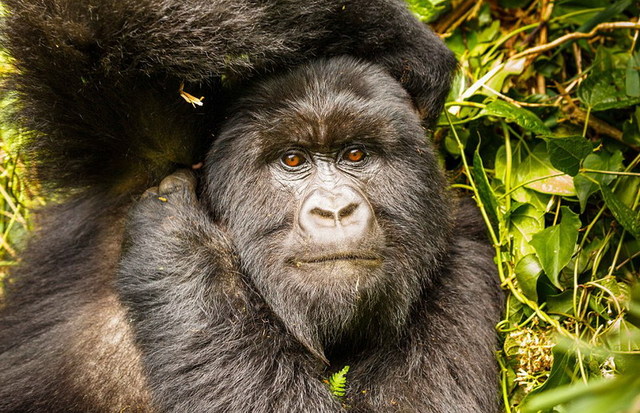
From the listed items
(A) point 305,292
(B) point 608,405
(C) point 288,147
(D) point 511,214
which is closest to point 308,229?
(A) point 305,292

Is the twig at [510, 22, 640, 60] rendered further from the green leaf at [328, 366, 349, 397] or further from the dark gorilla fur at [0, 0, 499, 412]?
the green leaf at [328, 366, 349, 397]

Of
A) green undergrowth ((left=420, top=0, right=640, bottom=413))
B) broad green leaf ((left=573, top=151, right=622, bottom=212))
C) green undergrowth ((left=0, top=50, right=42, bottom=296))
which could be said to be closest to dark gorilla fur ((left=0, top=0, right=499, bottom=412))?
green undergrowth ((left=420, top=0, right=640, bottom=413))

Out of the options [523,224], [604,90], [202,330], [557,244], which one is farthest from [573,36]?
[202,330]

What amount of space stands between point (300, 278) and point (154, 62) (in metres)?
1.11

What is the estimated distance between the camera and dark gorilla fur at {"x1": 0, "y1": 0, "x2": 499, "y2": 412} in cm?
279

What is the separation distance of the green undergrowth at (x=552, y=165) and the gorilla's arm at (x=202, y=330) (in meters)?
1.07

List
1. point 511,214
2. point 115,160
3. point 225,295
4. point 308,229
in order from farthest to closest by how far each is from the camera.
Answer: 1. point 511,214
2. point 115,160
3. point 225,295
4. point 308,229

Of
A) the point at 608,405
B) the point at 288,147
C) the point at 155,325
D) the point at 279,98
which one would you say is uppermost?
the point at 608,405

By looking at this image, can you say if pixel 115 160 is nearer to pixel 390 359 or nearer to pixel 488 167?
pixel 390 359

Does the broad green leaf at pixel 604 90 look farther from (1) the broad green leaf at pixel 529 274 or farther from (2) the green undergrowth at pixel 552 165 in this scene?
(1) the broad green leaf at pixel 529 274

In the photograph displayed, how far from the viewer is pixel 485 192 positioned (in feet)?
11.6

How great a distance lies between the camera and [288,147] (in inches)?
121

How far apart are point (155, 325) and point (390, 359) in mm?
1099

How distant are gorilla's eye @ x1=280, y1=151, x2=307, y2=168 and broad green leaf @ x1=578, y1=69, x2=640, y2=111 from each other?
173cm
